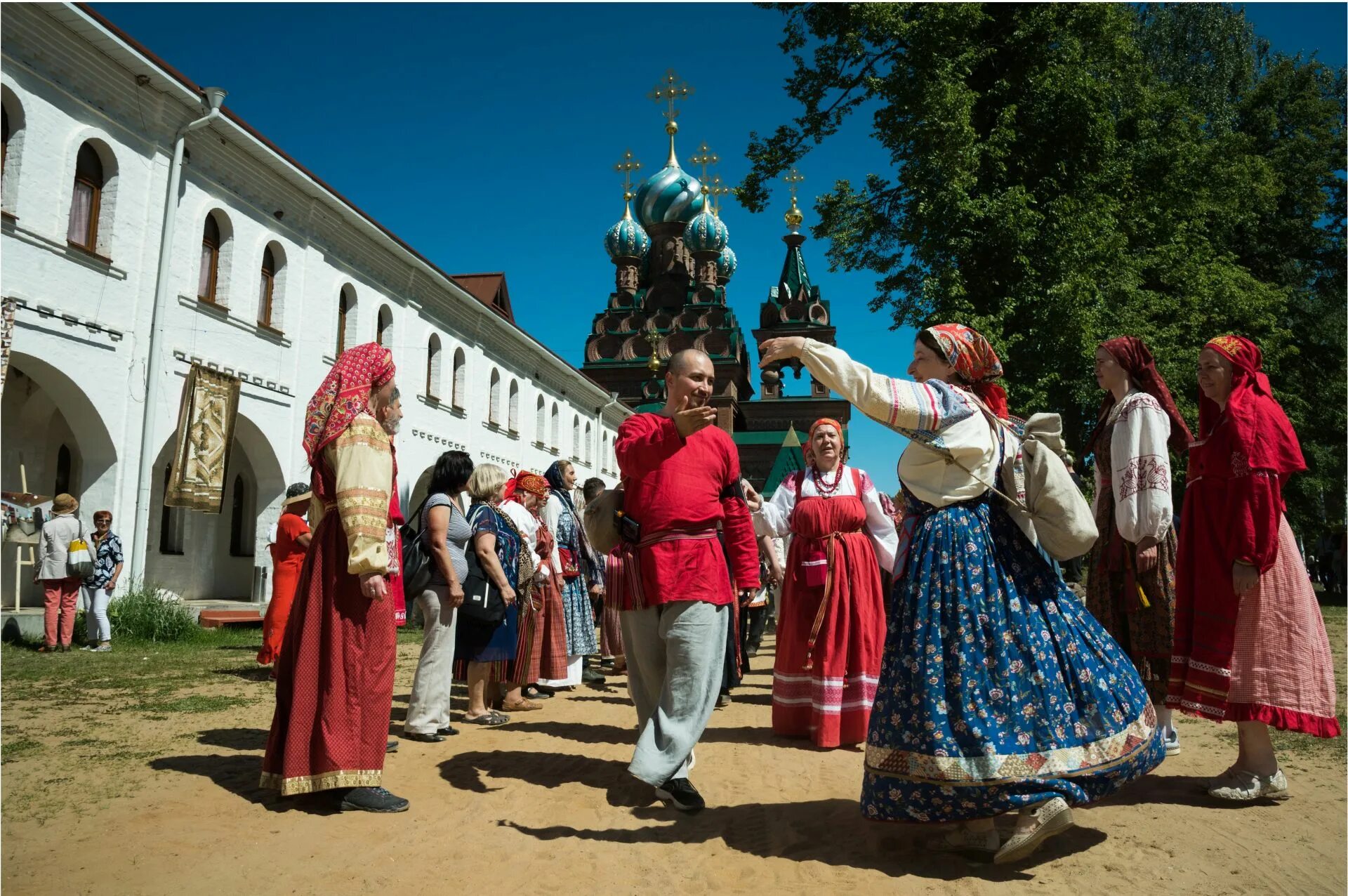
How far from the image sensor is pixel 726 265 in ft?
195

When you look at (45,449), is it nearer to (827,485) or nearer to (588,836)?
(827,485)

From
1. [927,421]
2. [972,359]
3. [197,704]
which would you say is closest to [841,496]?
[972,359]

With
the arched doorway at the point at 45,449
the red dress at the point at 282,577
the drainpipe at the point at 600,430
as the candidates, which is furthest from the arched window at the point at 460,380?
the red dress at the point at 282,577

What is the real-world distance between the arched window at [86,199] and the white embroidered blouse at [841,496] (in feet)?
32.9

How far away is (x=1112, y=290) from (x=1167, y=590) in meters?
12.2

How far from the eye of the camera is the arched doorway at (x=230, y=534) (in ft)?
47.9

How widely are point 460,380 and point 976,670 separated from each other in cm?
2151

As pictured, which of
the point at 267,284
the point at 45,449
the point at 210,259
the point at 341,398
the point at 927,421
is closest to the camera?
the point at 927,421

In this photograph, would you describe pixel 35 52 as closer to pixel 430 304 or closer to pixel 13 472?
pixel 13 472

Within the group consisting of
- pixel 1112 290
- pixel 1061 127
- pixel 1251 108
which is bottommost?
pixel 1112 290

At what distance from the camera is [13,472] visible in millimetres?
12539

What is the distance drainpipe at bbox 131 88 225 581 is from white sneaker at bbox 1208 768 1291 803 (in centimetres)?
1250

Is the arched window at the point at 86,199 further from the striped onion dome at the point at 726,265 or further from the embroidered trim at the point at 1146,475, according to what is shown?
the striped onion dome at the point at 726,265

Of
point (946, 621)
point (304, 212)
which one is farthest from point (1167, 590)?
point (304, 212)
